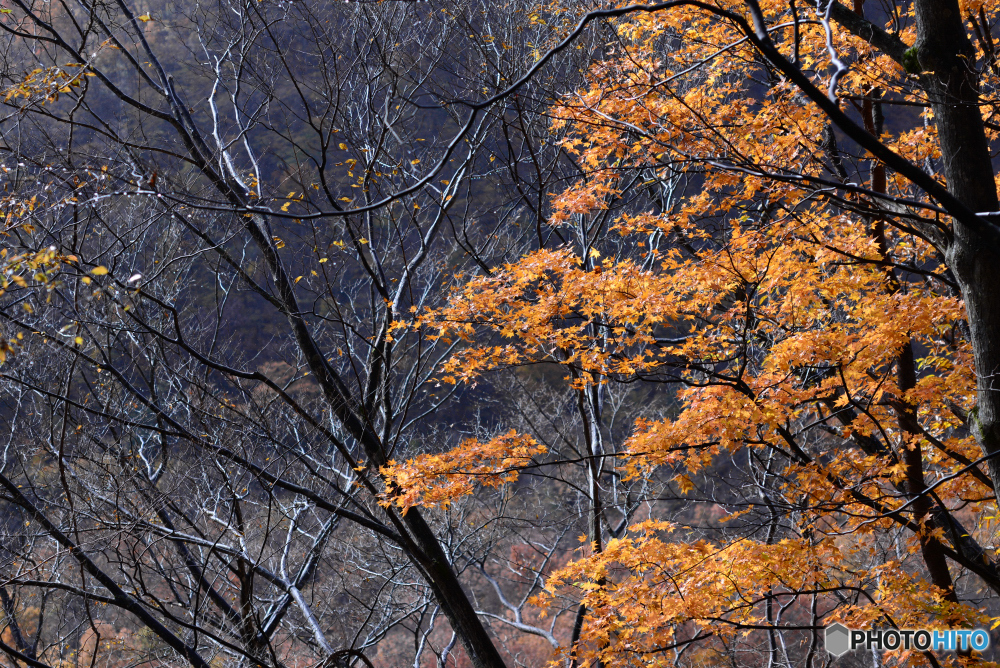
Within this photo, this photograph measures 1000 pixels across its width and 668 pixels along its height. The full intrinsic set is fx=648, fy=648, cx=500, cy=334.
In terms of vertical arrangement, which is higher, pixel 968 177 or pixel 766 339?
pixel 766 339

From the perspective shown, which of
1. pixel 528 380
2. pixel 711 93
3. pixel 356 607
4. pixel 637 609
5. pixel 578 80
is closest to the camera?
pixel 637 609

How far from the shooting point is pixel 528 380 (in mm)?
21828

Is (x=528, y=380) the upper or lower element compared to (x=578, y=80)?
upper

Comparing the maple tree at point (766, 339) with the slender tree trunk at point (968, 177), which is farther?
the maple tree at point (766, 339)

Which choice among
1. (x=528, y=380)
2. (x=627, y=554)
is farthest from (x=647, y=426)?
(x=528, y=380)

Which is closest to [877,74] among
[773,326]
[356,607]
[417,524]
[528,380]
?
[773,326]

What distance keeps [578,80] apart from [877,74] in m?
3.47

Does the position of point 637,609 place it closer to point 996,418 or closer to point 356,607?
point 996,418

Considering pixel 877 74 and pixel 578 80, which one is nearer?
pixel 877 74

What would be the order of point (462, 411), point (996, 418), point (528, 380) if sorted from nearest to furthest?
point (996, 418), point (528, 380), point (462, 411)

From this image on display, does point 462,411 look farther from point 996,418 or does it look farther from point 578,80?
point 996,418

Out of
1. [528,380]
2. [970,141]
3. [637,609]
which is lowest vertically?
[637,609]

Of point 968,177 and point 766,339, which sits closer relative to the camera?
point 968,177

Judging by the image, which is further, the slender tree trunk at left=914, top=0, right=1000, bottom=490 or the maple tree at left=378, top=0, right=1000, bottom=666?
the maple tree at left=378, top=0, right=1000, bottom=666
